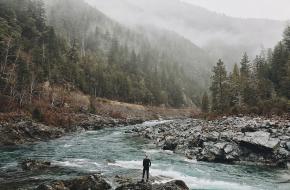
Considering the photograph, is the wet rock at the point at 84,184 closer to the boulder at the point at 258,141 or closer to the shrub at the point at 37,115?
the boulder at the point at 258,141

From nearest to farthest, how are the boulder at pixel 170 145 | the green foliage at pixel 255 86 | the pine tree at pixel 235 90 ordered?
the boulder at pixel 170 145 < the green foliage at pixel 255 86 < the pine tree at pixel 235 90

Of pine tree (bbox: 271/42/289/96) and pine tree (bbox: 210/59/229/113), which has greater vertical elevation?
pine tree (bbox: 271/42/289/96)

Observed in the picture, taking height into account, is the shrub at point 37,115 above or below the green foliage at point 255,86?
below

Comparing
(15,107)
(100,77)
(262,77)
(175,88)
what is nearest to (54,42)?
(100,77)

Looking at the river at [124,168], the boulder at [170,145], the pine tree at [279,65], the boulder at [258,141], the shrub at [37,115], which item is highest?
the pine tree at [279,65]

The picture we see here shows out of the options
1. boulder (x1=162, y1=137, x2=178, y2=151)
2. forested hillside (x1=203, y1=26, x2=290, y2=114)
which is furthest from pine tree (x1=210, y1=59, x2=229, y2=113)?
boulder (x1=162, y1=137, x2=178, y2=151)

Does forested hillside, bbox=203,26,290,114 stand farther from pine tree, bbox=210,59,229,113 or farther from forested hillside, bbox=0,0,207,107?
forested hillside, bbox=0,0,207,107

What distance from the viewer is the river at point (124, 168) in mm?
32125

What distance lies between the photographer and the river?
32.1m

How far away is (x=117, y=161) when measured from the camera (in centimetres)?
4200

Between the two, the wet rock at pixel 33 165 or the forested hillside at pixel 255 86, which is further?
the forested hillside at pixel 255 86

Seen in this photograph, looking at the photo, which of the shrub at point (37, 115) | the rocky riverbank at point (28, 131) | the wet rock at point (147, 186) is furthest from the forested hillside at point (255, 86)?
the wet rock at point (147, 186)

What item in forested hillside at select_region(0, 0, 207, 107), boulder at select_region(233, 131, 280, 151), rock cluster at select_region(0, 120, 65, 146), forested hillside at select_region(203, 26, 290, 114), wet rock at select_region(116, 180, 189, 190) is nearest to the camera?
wet rock at select_region(116, 180, 189, 190)

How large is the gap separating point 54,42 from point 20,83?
48.6 meters
